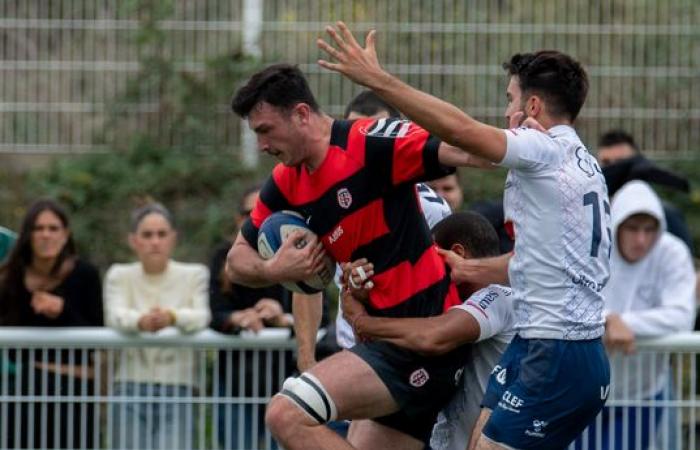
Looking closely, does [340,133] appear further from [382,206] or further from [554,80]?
[554,80]

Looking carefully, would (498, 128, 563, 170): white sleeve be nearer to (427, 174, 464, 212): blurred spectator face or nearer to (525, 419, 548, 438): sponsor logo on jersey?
(525, 419, 548, 438): sponsor logo on jersey

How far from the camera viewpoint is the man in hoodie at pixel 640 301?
339 inches

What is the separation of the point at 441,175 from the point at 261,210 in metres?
0.94

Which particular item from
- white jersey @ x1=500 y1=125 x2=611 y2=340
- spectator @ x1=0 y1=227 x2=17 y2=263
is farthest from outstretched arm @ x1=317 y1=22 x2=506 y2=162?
spectator @ x1=0 y1=227 x2=17 y2=263

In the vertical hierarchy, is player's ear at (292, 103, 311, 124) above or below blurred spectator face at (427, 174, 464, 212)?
above

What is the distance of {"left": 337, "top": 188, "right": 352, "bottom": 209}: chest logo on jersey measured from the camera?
7012mm

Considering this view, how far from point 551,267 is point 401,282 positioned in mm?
803

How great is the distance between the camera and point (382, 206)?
7.05 metres

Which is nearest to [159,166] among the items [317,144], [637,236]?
[637,236]

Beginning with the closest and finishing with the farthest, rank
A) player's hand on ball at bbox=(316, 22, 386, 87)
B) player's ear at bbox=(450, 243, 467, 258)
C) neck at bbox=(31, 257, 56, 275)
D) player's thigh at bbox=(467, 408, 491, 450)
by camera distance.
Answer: player's hand on ball at bbox=(316, 22, 386, 87) < player's thigh at bbox=(467, 408, 491, 450) < player's ear at bbox=(450, 243, 467, 258) < neck at bbox=(31, 257, 56, 275)

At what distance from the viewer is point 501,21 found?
44.9ft

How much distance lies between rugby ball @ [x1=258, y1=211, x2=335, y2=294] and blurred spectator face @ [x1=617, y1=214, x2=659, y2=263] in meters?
2.52

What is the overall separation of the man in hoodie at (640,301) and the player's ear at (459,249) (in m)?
1.19

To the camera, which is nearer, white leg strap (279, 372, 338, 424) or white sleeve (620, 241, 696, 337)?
white leg strap (279, 372, 338, 424)
